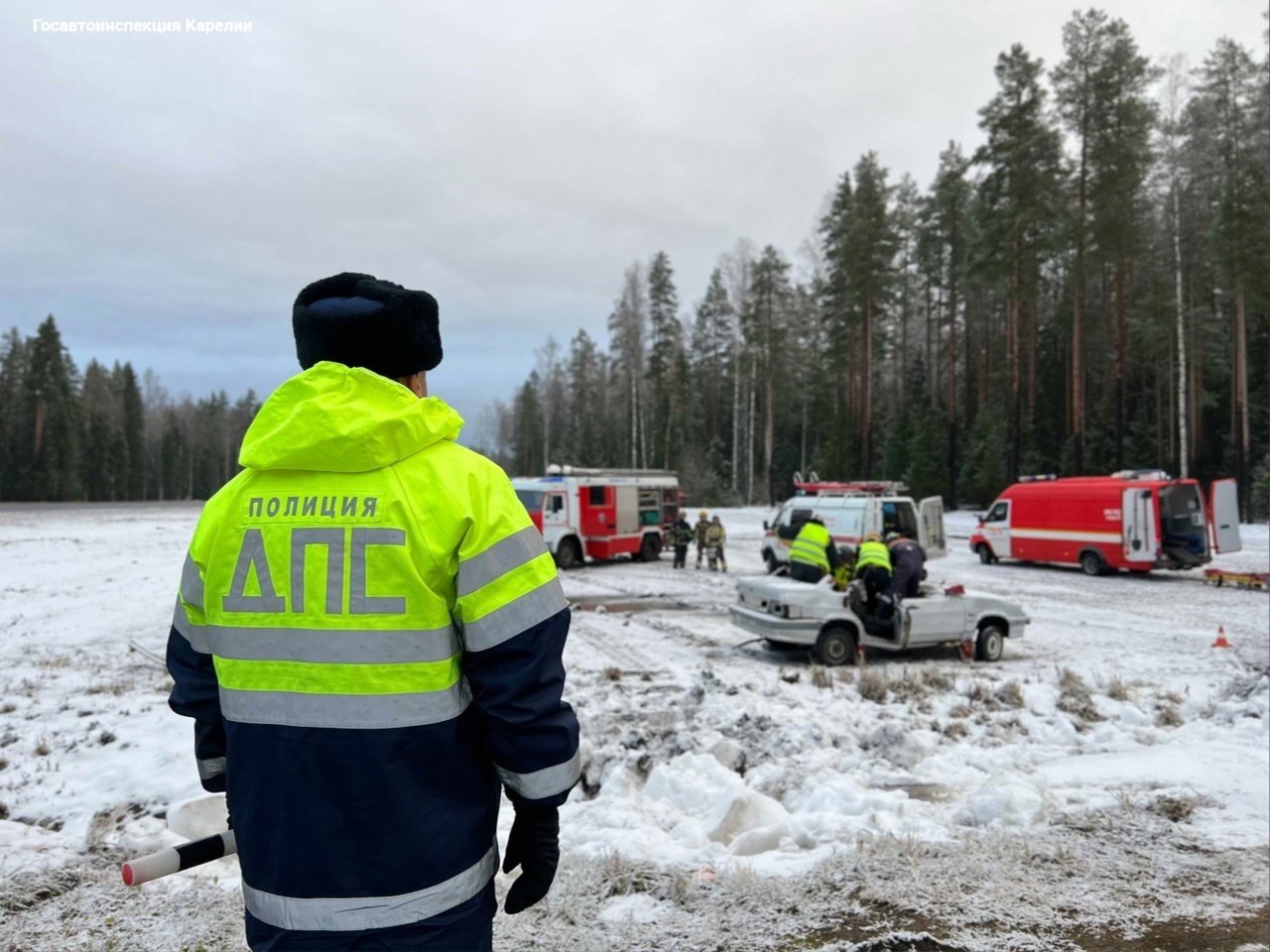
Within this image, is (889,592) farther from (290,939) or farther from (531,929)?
(290,939)

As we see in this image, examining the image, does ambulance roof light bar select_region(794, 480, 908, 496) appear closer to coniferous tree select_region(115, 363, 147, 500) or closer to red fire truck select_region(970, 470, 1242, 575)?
red fire truck select_region(970, 470, 1242, 575)

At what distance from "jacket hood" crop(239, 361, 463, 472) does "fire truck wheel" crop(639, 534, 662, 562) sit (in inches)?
863

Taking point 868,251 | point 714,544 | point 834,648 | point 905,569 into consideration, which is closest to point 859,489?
point 714,544

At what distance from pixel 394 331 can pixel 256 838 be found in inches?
47.9

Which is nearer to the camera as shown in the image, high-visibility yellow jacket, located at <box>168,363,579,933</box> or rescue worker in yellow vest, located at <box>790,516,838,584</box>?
high-visibility yellow jacket, located at <box>168,363,579,933</box>

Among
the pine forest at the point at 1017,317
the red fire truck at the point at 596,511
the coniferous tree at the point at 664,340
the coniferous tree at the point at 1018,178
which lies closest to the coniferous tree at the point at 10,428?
the pine forest at the point at 1017,317

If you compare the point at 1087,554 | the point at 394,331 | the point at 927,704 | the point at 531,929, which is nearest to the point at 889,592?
the point at 927,704

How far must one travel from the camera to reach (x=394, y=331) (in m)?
2.05

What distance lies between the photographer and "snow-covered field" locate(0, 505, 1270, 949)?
3494 mm

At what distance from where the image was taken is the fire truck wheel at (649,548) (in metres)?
23.9

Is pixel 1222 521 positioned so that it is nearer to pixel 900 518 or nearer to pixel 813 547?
pixel 900 518

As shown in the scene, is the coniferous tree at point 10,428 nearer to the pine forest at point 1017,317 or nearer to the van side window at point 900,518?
the pine forest at point 1017,317

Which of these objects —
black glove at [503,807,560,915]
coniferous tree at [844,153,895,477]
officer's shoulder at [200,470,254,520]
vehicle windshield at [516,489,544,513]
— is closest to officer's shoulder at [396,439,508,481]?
officer's shoulder at [200,470,254,520]

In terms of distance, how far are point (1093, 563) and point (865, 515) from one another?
21.5ft
